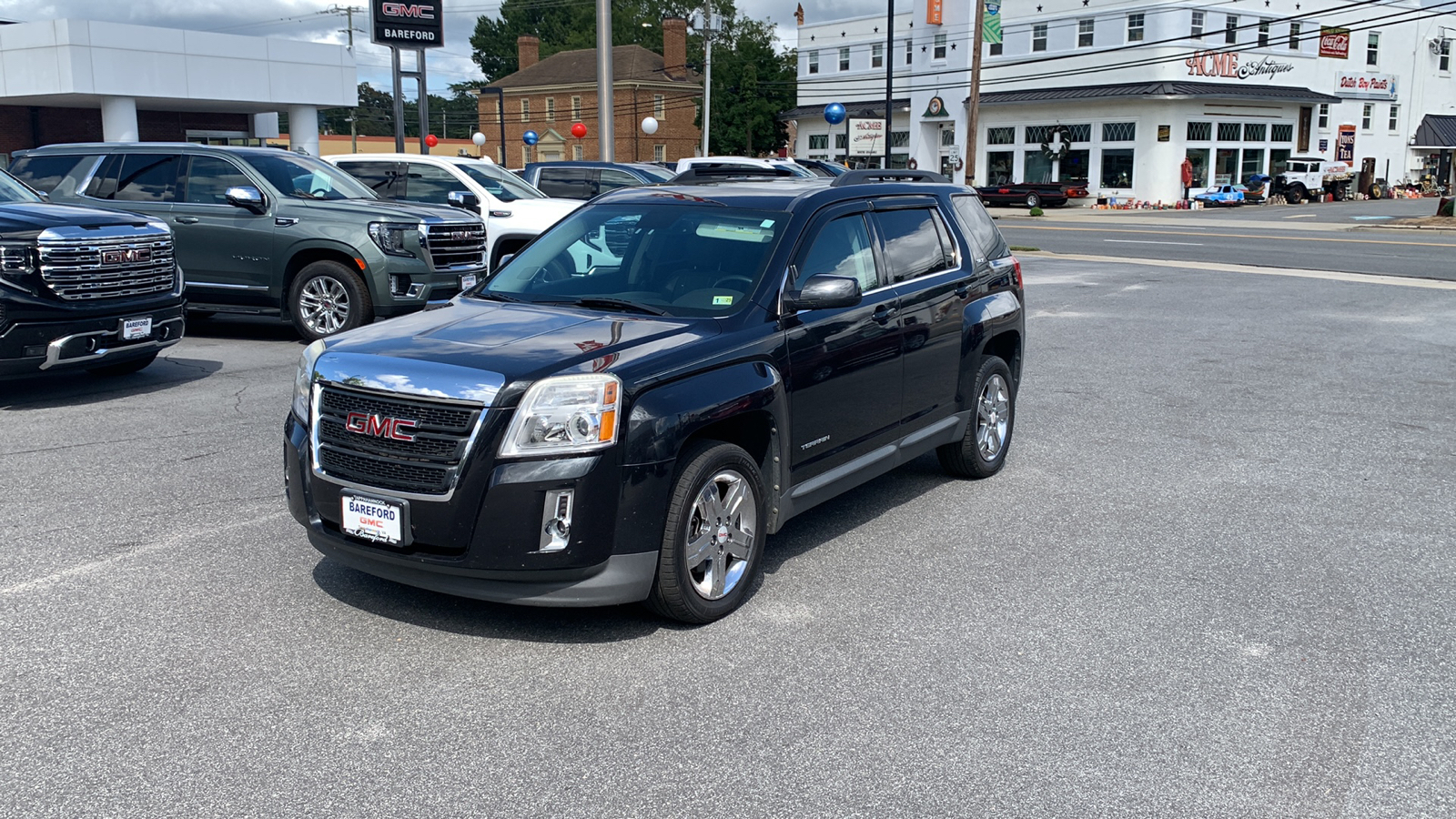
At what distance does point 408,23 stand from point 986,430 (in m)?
25.1

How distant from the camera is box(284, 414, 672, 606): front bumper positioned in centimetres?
454

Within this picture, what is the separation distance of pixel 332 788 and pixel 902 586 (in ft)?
8.98

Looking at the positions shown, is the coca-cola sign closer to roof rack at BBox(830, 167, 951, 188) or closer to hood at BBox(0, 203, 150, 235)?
roof rack at BBox(830, 167, 951, 188)

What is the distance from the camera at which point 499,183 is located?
1702 cm

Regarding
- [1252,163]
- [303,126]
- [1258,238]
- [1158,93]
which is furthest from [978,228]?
[1252,163]

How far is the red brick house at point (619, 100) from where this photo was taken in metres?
80.0

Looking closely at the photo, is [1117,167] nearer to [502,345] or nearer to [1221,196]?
[1221,196]

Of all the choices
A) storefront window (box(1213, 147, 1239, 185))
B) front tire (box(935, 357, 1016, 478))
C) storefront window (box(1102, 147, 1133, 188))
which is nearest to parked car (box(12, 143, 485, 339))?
front tire (box(935, 357, 1016, 478))

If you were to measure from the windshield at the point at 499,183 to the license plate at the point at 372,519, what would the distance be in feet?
40.6

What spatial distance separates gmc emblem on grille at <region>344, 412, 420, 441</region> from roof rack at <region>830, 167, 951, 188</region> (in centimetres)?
267

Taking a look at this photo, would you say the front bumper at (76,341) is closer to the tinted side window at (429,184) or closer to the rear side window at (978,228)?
the rear side window at (978,228)

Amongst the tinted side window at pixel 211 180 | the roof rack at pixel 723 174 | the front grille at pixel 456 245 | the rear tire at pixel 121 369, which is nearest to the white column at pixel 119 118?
the tinted side window at pixel 211 180

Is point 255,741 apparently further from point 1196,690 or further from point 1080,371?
point 1080,371

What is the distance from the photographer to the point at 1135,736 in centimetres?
410
